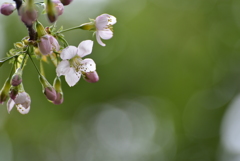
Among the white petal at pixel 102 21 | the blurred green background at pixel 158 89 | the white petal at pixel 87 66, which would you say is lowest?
the white petal at pixel 87 66

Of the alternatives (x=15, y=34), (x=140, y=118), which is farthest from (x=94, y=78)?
(x=140, y=118)

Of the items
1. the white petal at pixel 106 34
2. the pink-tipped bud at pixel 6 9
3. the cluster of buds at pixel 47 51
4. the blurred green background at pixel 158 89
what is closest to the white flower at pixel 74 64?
the cluster of buds at pixel 47 51

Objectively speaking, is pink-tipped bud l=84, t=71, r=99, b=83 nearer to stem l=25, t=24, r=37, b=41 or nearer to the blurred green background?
stem l=25, t=24, r=37, b=41

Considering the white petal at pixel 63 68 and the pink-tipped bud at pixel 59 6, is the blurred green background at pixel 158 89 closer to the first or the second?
the white petal at pixel 63 68

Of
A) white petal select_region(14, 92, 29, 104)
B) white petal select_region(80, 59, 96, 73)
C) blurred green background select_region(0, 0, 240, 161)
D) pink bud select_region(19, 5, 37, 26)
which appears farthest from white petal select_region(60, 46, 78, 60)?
blurred green background select_region(0, 0, 240, 161)

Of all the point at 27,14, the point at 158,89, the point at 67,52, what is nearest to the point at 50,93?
the point at 67,52

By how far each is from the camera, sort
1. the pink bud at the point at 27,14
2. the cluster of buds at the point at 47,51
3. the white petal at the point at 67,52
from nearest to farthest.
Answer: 1. the pink bud at the point at 27,14
2. the cluster of buds at the point at 47,51
3. the white petal at the point at 67,52

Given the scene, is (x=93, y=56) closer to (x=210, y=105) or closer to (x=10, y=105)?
(x=210, y=105)

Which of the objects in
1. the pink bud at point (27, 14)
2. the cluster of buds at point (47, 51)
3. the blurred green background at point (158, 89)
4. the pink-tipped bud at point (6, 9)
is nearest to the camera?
the pink bud at point (27, 14)
